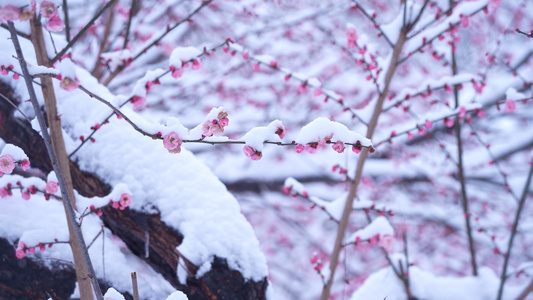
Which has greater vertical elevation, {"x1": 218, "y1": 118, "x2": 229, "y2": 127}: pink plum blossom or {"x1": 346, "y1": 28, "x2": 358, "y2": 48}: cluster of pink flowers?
{"x1": 346, "y1": 28, "x2": 358, "y2": 48}: cluster of pink flowers

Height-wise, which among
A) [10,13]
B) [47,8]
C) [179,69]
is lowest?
[10,13]

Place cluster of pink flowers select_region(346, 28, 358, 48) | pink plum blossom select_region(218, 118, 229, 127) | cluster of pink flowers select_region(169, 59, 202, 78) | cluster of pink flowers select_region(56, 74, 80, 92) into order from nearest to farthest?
pink plum blossom select_region(218, 118, 229, 127) < cluster of pink flowers select_region(56, 74, 80, 92) < cluster of pink flowers select_region(169, 59, 202, 78) < cluster of pink flowers select_region(346, 28, 358, 48)

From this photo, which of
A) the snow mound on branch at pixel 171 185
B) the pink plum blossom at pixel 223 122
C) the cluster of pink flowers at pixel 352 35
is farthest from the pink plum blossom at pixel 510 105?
the pink plum blossom at pixel 223 122

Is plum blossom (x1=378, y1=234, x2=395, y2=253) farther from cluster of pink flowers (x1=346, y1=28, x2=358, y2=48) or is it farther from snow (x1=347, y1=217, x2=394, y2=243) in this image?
cluster of pink flowers (x1=346, y1=28, x2=358, y2=48)

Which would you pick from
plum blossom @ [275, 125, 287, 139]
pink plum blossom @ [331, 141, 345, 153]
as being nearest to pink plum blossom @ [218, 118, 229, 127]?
plum blossom @ [275, 125, 287, 139]

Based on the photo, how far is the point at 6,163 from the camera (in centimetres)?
107

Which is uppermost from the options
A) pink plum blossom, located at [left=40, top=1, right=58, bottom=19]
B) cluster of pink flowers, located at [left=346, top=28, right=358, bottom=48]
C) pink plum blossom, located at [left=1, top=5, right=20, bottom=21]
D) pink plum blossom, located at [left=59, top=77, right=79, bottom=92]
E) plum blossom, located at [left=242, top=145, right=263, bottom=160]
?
cluster of pink flowers, located at [left=346, top=28, right=358, bottom=48]

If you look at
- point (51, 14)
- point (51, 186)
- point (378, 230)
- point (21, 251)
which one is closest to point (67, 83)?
point (51, 14)

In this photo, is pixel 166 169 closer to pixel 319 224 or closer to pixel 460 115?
pixel 460 115

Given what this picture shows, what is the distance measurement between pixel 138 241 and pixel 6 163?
80 centimetres

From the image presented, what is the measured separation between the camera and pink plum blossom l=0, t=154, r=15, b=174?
1.06 metres

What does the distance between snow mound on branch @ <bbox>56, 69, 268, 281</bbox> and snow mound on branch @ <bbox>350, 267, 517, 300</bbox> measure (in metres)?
0.84

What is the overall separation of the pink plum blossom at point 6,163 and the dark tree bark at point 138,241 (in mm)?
691

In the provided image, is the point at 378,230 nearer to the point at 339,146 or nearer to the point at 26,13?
the point at 339,146
